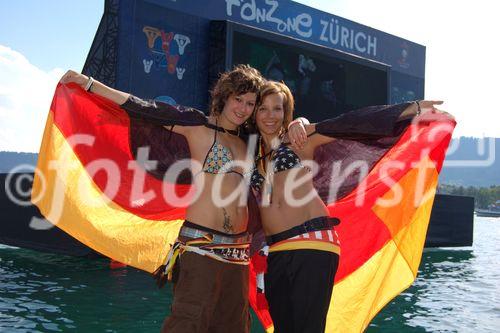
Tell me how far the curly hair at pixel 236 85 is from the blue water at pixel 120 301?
3821 mm

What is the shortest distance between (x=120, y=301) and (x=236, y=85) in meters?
5.56

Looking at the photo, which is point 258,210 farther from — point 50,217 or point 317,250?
point 50,217

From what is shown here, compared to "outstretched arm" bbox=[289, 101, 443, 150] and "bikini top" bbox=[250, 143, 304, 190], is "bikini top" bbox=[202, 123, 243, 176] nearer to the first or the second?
"bikini top" bbox=[250, 143, 304, 190]

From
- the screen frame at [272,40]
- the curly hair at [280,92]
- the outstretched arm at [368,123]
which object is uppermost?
the screen frame at [272,40]

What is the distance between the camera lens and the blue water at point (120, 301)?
6.62 metres

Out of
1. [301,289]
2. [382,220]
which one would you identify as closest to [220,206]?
[301,289]

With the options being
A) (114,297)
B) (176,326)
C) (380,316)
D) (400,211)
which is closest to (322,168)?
(400,211)

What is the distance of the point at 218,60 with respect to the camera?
46.0 feet

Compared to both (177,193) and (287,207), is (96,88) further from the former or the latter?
(287,207)

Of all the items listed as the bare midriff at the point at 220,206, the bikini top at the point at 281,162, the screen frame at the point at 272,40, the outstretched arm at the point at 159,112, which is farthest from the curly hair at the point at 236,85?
the screen frame at the point at 272,40

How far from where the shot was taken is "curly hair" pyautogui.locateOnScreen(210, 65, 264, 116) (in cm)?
331

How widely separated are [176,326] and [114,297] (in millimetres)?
5695

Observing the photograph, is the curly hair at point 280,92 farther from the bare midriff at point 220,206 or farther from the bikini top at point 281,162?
the bare midriff at point 220,206

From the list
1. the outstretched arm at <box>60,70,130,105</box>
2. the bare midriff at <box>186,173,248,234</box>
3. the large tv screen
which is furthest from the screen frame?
the bare midriff at <box>186,173,248,234</box>
